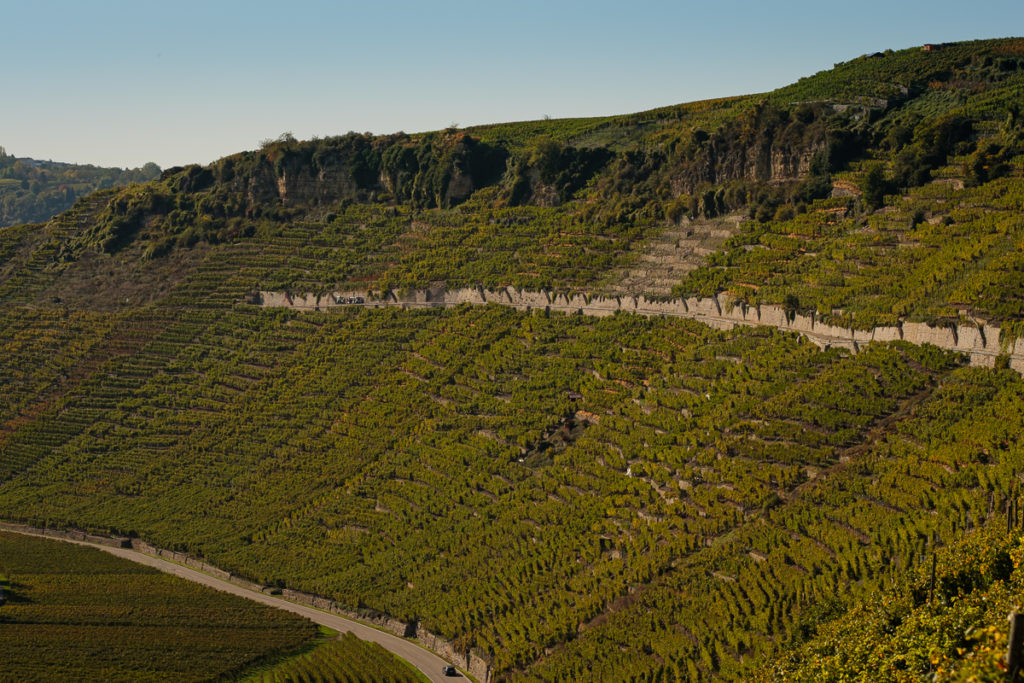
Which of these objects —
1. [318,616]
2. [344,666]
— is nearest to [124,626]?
[318,616]

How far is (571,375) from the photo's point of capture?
68.9 meters

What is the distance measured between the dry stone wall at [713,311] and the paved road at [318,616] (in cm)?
2730

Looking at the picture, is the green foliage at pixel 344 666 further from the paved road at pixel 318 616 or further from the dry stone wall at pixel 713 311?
the dry stone wall at pixel 713 311

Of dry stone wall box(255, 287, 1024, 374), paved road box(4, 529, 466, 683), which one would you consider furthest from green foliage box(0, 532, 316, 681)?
dry stone wall box(255, 287, 1024, 374)

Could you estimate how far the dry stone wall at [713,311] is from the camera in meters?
51.9

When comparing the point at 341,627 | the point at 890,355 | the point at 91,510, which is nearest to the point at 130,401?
the point at 91,510

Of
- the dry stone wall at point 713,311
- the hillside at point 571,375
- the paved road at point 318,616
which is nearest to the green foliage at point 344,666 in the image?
the paved road at point 318,616

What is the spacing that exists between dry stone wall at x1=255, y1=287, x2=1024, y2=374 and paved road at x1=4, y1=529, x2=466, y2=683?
89.6 ft

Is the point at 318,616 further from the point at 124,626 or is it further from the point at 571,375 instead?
the point at 571,375

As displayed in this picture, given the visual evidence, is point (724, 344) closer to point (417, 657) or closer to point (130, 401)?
point (417, 657)

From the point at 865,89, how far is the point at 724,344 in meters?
31.5

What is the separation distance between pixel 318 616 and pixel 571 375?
21.8 metres

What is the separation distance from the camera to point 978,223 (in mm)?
59844

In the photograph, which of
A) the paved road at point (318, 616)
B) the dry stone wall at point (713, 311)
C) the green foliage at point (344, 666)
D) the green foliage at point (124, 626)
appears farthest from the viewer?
the green foliage at point (124, 626)
